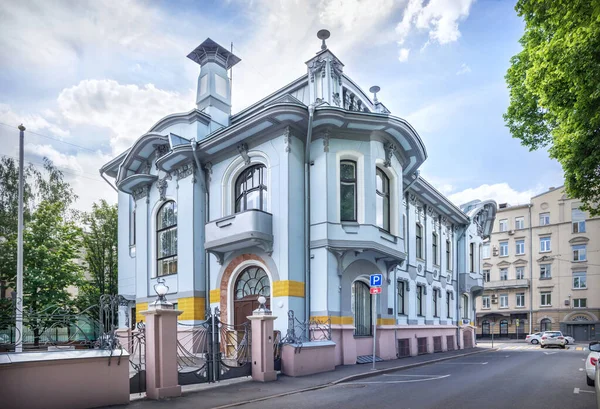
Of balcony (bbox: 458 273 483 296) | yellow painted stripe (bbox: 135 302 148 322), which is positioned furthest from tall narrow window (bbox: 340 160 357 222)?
balcony (bbox: 458 273 483 296)

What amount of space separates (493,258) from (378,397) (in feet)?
167

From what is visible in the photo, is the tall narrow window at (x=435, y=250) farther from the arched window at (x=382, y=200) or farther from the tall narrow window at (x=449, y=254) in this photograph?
the arched window at (x=382, y=200)

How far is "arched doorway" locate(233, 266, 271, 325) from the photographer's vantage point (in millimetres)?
16984

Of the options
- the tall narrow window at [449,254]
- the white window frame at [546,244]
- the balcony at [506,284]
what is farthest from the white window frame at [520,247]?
the tall narrow window at [449,254]

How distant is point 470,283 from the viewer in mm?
30703

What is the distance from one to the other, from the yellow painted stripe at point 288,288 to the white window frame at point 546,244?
45266 millimetres

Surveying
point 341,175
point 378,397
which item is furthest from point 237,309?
point 378,397

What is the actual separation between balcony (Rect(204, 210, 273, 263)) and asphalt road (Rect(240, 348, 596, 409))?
221 inches

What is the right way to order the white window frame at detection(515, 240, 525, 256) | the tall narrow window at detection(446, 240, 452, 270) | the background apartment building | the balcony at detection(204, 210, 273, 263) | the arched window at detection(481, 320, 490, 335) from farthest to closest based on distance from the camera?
the arched window at detection(481, 320, 490, 335)
the white window frame at detection(515, 240, 525, 256)
the background apartment building
the tall narrow window at detection(446, 240, 452, 270)
the balcony at detection(204, 210, 273, 263)

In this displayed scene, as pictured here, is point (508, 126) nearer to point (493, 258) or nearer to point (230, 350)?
point (230, 350)

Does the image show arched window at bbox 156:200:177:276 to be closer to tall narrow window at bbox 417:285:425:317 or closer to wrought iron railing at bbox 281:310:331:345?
wrought iron railing at bbox 281:310:331:345

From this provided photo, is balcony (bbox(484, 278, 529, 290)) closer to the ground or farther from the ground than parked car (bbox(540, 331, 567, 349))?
farther from the ground

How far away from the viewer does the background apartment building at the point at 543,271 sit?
4903 centimetres

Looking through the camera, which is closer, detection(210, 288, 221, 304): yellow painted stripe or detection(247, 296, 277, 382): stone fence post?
detection(247, 296, 277, 382): stone fence post
